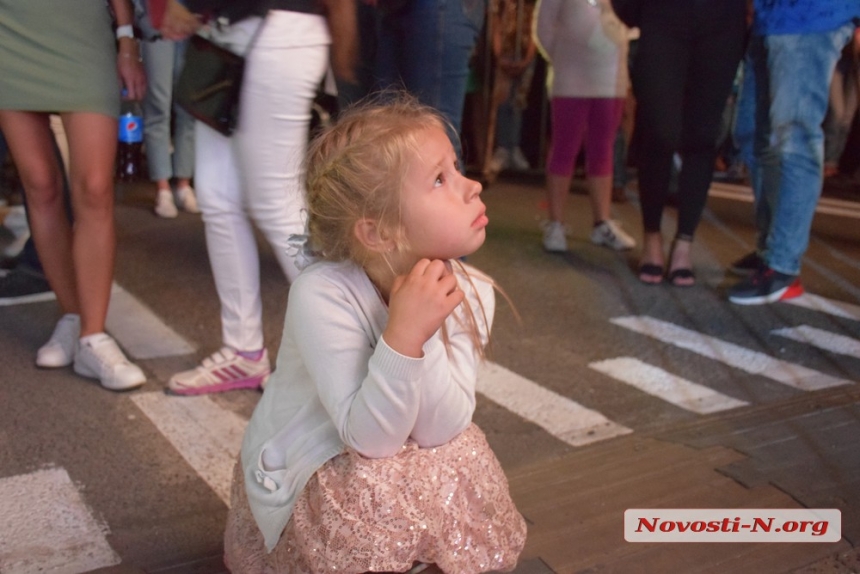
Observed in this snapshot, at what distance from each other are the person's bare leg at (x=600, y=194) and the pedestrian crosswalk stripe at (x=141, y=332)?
2543 millimetres

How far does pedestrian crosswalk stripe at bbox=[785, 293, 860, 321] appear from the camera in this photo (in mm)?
3881

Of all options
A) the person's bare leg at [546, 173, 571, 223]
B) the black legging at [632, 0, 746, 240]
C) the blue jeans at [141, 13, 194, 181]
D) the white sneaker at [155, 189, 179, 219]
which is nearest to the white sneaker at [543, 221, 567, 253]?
the person's bare leg at [546, 173, 571, 223]

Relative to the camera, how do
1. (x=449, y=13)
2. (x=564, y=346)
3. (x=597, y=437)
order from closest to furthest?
(x=597, y=437)
(x=449, y=13)
(x=564, y=346)

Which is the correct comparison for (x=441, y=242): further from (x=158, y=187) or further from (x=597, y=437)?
(x=158, y=187)

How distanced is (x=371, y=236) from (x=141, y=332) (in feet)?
7.15

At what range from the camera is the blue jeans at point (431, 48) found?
314cm

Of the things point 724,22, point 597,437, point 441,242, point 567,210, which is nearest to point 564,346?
point 597,437

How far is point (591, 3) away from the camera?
14.7 ft

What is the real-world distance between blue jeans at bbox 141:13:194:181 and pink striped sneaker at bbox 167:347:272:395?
2840 millimetres

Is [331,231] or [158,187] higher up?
[331,231]

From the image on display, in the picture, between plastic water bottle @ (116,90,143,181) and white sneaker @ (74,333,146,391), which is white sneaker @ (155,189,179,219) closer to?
plastic water bottle @ (116,90,143,181)

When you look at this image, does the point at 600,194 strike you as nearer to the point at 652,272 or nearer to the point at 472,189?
the point at 652,272

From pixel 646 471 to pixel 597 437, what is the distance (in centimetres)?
35

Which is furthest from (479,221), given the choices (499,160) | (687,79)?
(499,160)
